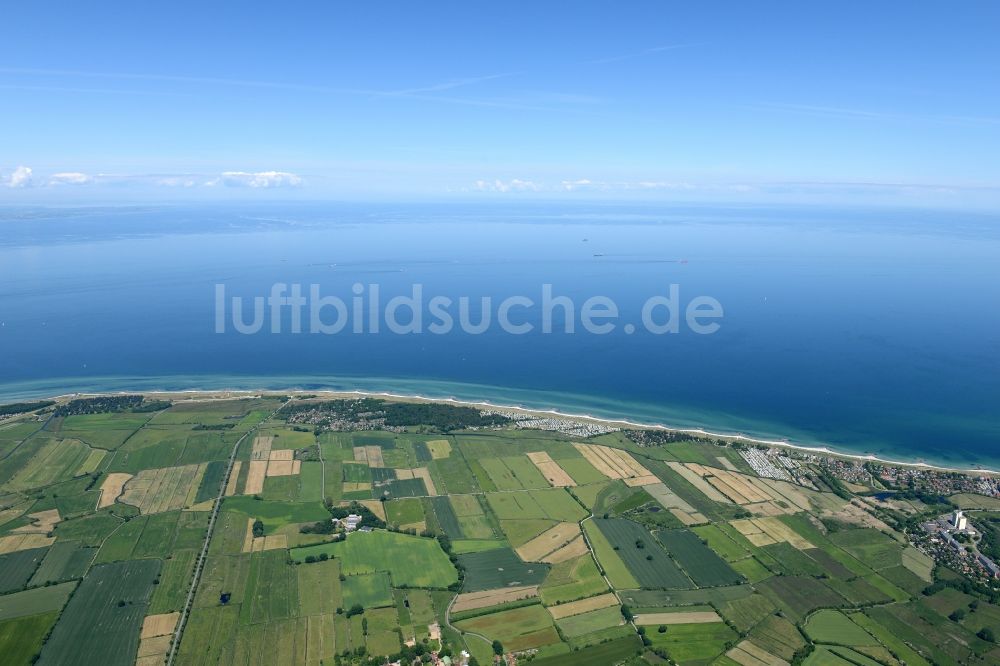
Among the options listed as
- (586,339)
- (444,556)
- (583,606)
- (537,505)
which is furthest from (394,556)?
(586,339)

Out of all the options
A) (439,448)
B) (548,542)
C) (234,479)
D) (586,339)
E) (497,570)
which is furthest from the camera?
(586,339)

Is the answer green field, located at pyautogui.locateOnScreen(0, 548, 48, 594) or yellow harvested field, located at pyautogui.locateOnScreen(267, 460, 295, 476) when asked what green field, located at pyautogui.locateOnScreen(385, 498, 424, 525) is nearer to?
yellow harvested field, located at pyautogui.locateOnScreen(267, 460, 295, 476)

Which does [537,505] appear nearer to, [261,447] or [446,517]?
[446,517]

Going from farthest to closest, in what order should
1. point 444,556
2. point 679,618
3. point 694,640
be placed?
point 444,556 → point 679,618 → point 694,640

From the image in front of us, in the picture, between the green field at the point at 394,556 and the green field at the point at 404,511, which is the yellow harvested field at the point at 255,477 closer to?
the green field at the point at 394,556

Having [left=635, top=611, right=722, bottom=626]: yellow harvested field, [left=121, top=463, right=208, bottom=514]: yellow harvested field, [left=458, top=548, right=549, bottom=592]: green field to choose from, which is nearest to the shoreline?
[left=121, top=463, right=208, bottom=514]: yellow harvested field

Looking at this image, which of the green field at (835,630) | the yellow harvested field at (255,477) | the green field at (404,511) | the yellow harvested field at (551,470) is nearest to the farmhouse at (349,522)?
the green field at (404,511)
